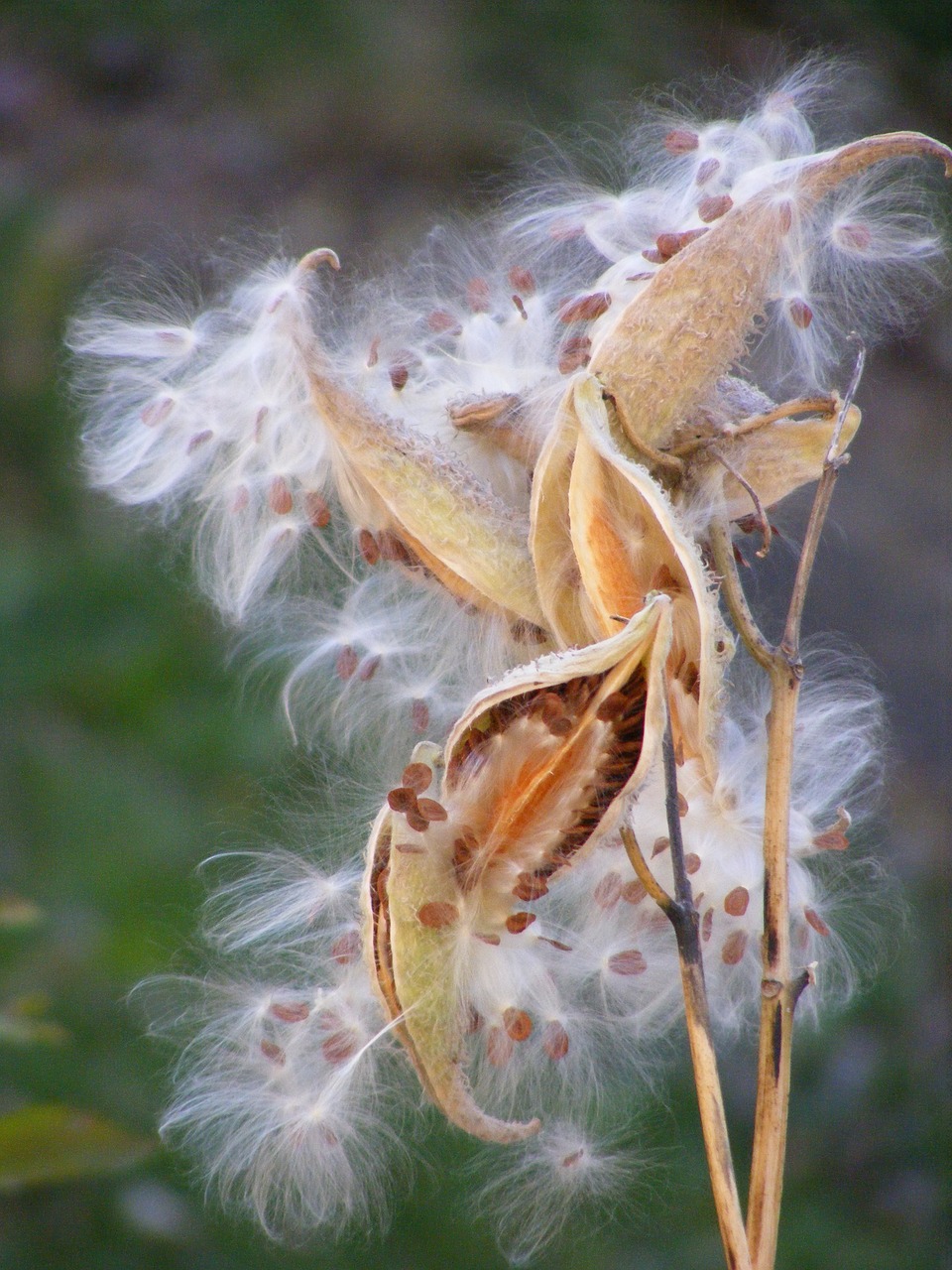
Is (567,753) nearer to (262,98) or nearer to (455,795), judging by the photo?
(455,795)

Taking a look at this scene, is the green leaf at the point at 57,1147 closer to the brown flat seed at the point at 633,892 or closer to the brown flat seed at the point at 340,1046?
the brown flat seed at the point at 340,1046

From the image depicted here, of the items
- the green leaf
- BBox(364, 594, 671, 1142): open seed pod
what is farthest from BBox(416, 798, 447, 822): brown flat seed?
the green leaf

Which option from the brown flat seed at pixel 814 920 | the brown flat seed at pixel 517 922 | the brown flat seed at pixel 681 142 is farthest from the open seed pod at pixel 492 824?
the brown flat seed at pixel 681 142

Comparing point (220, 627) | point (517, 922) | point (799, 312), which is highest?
point (799, 312)

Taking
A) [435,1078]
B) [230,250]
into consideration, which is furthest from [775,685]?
[230,250]

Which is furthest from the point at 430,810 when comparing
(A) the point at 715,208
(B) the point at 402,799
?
(A) the point at 715,208

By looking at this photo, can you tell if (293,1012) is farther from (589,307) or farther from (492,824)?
(589,307)

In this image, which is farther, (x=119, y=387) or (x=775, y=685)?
(x=119, y=387)
